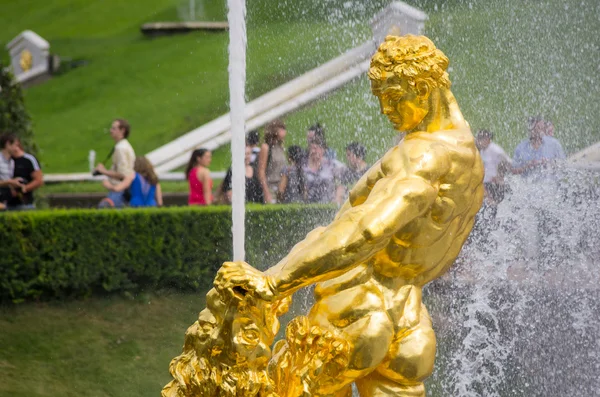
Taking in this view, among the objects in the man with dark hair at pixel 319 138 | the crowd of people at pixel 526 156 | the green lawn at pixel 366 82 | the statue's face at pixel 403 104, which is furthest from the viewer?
the green lawn at pixel 366 82

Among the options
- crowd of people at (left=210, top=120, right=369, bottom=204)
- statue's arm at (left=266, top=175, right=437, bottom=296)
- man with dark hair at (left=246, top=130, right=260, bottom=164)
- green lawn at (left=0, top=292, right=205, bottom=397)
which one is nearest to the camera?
statue's arm at (left=266, top=175, right=437, bottom=296)

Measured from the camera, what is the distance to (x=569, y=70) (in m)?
10.4

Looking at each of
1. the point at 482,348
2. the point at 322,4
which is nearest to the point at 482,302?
the point at 482,348

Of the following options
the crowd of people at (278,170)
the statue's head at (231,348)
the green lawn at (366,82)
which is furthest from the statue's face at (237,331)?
the green lawn at (366,82)

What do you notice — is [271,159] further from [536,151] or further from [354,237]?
[354,237]

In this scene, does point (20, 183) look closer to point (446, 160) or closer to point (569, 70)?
point (569, 70)

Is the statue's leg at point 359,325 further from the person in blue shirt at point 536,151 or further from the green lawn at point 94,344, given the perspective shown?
the person in blue shirt at point 536,151

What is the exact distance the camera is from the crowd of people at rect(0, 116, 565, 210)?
28.6 feet

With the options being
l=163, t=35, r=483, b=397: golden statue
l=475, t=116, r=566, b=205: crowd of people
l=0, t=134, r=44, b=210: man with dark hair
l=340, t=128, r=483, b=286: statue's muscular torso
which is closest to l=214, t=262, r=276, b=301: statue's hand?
l=163, t=35, r=483, b=397: golden statue

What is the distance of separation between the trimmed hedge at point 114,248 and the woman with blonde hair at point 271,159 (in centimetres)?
39

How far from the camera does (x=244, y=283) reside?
12.6ft

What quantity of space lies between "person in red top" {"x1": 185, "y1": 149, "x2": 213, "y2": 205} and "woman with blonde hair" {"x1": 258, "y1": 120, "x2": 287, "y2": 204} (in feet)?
2.18

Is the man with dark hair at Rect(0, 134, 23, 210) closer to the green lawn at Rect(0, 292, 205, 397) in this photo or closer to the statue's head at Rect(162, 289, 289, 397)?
the green lawn at Rect(0, 292, 205, 397)

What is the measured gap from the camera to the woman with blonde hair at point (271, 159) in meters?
9.84
